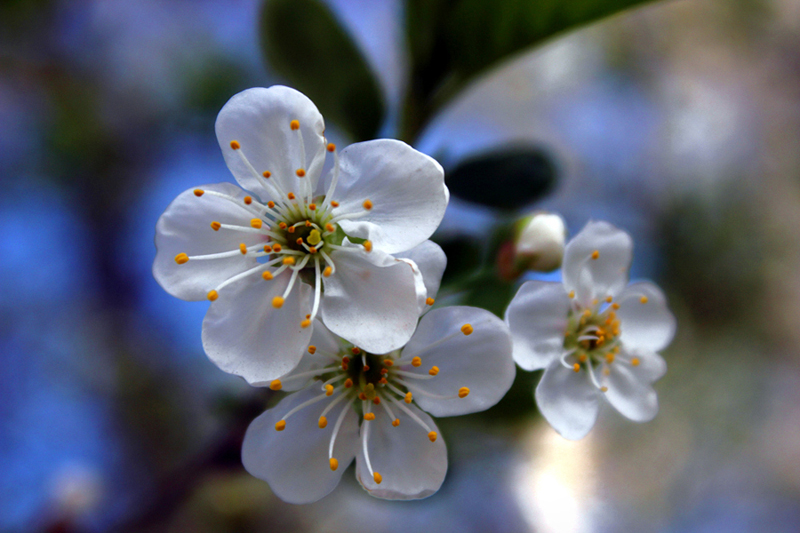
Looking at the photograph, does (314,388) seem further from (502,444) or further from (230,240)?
(502,444)

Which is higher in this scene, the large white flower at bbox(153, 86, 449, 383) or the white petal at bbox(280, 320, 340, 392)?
the large white flower at bbox(153, 86, 449, 383)

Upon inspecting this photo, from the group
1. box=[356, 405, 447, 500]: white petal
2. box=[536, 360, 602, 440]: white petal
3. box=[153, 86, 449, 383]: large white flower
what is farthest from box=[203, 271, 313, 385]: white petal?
box=[536, 360, 602, 440]: white petal

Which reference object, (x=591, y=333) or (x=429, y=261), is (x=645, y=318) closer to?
(x=591, y=333)

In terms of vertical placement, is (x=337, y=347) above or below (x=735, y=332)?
above

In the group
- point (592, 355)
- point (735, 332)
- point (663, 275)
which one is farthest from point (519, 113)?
point (592, 355)

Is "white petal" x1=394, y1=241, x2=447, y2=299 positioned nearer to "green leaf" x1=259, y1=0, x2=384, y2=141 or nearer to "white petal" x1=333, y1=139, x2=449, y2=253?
"white petal" x1=333, y1=139, x2=449, y2=253

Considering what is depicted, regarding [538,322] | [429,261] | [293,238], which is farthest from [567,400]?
[293,238]

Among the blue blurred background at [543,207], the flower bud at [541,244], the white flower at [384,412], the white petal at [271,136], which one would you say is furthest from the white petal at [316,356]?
the blue blurred background at [543,207]
